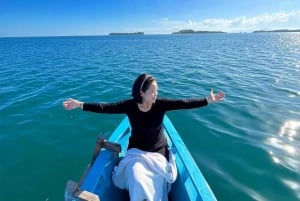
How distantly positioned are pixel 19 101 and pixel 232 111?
8.28 m

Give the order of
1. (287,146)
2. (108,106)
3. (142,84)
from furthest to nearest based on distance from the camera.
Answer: (287,146) → (108,106) → (142,84)

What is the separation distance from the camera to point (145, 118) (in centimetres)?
331

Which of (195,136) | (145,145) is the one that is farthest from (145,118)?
(195,136)

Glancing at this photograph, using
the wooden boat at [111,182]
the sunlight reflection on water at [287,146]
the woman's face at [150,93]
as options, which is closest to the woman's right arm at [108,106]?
the woman's face at [150,93]

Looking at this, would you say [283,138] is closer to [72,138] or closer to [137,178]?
[137,178]

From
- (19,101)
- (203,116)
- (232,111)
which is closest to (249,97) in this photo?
(232,111)

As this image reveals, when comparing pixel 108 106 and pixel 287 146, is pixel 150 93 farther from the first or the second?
pixel 287 146

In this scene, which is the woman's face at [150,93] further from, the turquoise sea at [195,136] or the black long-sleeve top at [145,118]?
the turquoise sea at [195,136]

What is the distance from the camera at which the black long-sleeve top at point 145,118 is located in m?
3.33

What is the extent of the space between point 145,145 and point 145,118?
383 mm

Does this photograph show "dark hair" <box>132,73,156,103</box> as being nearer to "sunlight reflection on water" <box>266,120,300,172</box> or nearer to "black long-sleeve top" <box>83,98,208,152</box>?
"black long-sleeve top" <box>83,98,208,152</box>

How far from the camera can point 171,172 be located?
318 cm

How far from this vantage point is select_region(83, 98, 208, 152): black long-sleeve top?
3326 millimetres

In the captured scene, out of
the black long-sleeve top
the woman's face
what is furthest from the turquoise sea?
the woman's face
